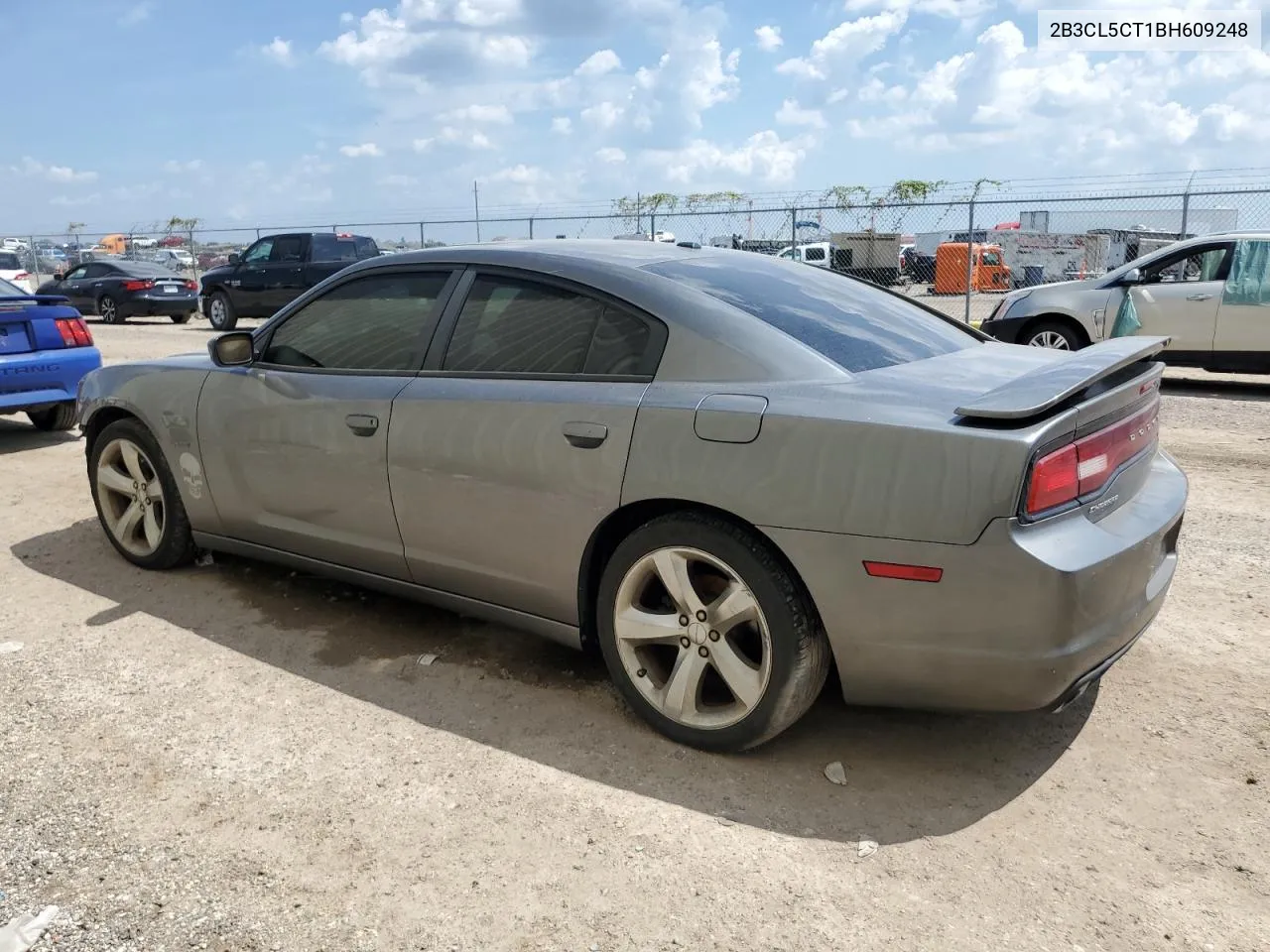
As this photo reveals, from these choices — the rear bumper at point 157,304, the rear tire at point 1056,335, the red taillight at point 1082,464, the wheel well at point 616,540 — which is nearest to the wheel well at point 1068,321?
the rear tire at point 1056,335

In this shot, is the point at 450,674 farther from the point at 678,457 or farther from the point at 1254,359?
the point at 1254,359

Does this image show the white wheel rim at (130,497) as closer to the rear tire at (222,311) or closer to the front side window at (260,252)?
the front side window at (260,252)

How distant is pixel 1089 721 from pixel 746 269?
191 cm

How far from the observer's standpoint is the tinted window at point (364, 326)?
380 cm

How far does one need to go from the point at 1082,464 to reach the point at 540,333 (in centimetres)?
176

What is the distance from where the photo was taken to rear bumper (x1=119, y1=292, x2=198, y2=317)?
66.3ft

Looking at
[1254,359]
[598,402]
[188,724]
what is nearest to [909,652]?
[598,402]

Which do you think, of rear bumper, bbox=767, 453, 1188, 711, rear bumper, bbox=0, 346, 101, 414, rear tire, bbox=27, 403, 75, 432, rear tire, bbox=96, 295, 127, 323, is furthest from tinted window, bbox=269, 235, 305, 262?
rear bumper, bbox=767, 453, 1188, 711

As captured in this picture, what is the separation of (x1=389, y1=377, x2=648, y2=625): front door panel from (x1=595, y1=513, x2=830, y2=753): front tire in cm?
21

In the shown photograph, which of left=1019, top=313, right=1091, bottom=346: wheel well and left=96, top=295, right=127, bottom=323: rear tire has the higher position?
left=1019, top=313, right=1091, bottom=346: wheel well

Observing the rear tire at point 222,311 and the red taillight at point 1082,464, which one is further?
the rear tire at point 222,311

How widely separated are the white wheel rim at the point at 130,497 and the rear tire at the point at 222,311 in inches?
598

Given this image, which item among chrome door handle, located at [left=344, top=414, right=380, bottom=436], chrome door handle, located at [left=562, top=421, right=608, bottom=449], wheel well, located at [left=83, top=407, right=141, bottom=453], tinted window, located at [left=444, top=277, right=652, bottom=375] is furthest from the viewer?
wheel well, located at [left=83, top=407, right=141, bottom=453]

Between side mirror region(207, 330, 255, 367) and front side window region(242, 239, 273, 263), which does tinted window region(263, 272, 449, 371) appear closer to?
side mirror region(207, 330, 255, 367)
